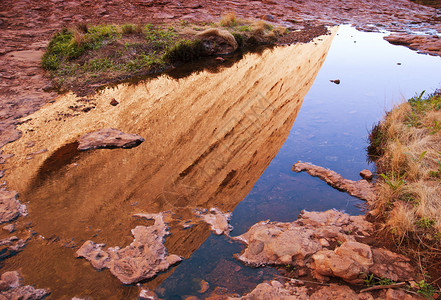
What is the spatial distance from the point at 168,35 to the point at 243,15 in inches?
211

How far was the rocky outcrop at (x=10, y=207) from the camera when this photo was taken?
3590 millimetres

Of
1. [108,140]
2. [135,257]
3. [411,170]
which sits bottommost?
[135,257]

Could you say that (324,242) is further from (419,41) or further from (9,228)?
(419,41)

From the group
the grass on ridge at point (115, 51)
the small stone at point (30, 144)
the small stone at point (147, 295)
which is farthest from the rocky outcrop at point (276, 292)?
the grass on ridge at point (115, 51)

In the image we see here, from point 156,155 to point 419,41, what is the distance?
12.1m

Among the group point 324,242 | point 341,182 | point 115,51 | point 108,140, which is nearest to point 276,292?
point 324,242

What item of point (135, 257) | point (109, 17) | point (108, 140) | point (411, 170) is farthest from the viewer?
point (109, 17)

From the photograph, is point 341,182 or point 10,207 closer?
point 10,207

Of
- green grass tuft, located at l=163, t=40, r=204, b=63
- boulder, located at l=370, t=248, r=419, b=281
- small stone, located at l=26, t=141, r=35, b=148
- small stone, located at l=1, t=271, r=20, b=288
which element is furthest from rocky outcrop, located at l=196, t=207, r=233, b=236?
green grass tuft, located at l=163, t=40, r=204, b=63

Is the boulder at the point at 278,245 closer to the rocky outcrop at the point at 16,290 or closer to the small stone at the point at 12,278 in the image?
the rocky outcrop at the point at 16,290

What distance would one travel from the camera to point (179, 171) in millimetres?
4555

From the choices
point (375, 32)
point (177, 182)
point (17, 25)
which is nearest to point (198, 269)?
point (177, 182)

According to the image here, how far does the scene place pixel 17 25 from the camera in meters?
10.6

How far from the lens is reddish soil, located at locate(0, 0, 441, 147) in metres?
6.84
